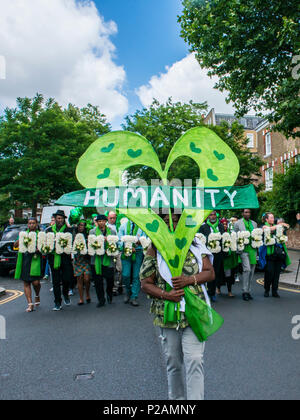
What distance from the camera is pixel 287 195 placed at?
1577 centimetres

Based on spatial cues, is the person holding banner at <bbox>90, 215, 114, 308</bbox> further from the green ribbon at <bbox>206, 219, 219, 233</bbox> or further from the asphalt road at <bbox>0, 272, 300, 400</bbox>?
the green ribbon at <bbox>206, 219, 219, 233</bbox>

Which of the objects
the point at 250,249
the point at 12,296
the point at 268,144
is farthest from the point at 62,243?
the point at 268,144

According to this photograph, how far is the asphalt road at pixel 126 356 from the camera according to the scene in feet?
11.5

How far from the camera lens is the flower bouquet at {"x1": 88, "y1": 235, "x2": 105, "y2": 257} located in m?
7.23

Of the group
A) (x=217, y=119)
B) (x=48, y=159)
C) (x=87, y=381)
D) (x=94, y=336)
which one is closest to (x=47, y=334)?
(x=94, y=336)

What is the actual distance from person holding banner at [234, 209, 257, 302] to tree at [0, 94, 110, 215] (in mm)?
15052

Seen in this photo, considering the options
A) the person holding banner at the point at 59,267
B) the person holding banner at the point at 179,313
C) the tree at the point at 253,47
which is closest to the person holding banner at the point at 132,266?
the person holding banner at the point at 59,267

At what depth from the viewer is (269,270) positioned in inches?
315

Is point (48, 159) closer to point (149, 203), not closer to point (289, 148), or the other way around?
point (289, 148)

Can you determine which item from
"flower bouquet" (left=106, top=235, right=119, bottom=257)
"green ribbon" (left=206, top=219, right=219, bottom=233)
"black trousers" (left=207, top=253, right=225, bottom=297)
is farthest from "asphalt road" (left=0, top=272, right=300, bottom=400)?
"green ribbon" (left=206, top=219, right=219, bottom=233)

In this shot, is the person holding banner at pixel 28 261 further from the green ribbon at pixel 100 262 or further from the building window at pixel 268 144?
the building window at pixel 268 144

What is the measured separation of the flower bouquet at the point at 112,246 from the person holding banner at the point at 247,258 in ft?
9.25

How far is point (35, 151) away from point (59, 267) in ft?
51.6
